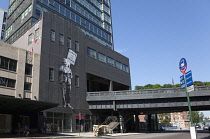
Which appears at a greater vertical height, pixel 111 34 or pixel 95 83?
pixel 111 34

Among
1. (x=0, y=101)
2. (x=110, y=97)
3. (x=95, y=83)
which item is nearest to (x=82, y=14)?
(x=95, y=83)

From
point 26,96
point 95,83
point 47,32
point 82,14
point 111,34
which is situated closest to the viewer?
point 26,96

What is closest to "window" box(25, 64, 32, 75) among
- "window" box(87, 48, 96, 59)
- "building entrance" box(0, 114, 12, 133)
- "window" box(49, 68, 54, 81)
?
"window" box(49, 68, 54, 81)

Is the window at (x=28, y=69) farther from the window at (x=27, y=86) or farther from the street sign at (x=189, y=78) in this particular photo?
the street sign at (x=189, y=78)

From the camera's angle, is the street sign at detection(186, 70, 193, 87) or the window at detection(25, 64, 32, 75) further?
the window at detection(25, 64, 32, 75)

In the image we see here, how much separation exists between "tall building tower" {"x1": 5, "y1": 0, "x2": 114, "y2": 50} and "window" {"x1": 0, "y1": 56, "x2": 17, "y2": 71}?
12263 millimetres

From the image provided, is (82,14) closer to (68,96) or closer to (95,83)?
(95,83)

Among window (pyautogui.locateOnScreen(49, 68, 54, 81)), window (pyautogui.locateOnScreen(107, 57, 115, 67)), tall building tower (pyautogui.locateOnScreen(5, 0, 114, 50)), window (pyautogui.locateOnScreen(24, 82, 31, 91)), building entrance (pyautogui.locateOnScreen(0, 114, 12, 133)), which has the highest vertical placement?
tall building tower (pyautogui.locateOnScreen(5, 0, 114, 50))

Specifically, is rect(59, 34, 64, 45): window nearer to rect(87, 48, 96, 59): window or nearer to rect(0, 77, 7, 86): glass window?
rect(87, 48, 96, 59): window

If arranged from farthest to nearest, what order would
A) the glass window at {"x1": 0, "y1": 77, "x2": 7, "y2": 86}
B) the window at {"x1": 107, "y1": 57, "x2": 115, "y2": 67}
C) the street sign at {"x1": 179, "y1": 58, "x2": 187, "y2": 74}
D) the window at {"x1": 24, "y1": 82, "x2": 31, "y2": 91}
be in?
the window at {"x1": 107, "y1": 57, "x2": 115, "y2": 67}, the window at {"x1": 24, "y1": 82, "x2": 31, "y2": 91}, the glass window at {"x1": 0, "y1": 77, "x2": 7, "y2": 86}, the street sign at {"x1": 179, "y1": 58, "x2": 187, "y2": 74}

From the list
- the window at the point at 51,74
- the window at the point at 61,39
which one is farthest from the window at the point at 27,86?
the window at the point at 61,39

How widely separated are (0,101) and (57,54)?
1900cm

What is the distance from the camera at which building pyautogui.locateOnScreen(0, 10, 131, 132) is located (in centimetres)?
3256

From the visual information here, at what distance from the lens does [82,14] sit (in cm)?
6706
